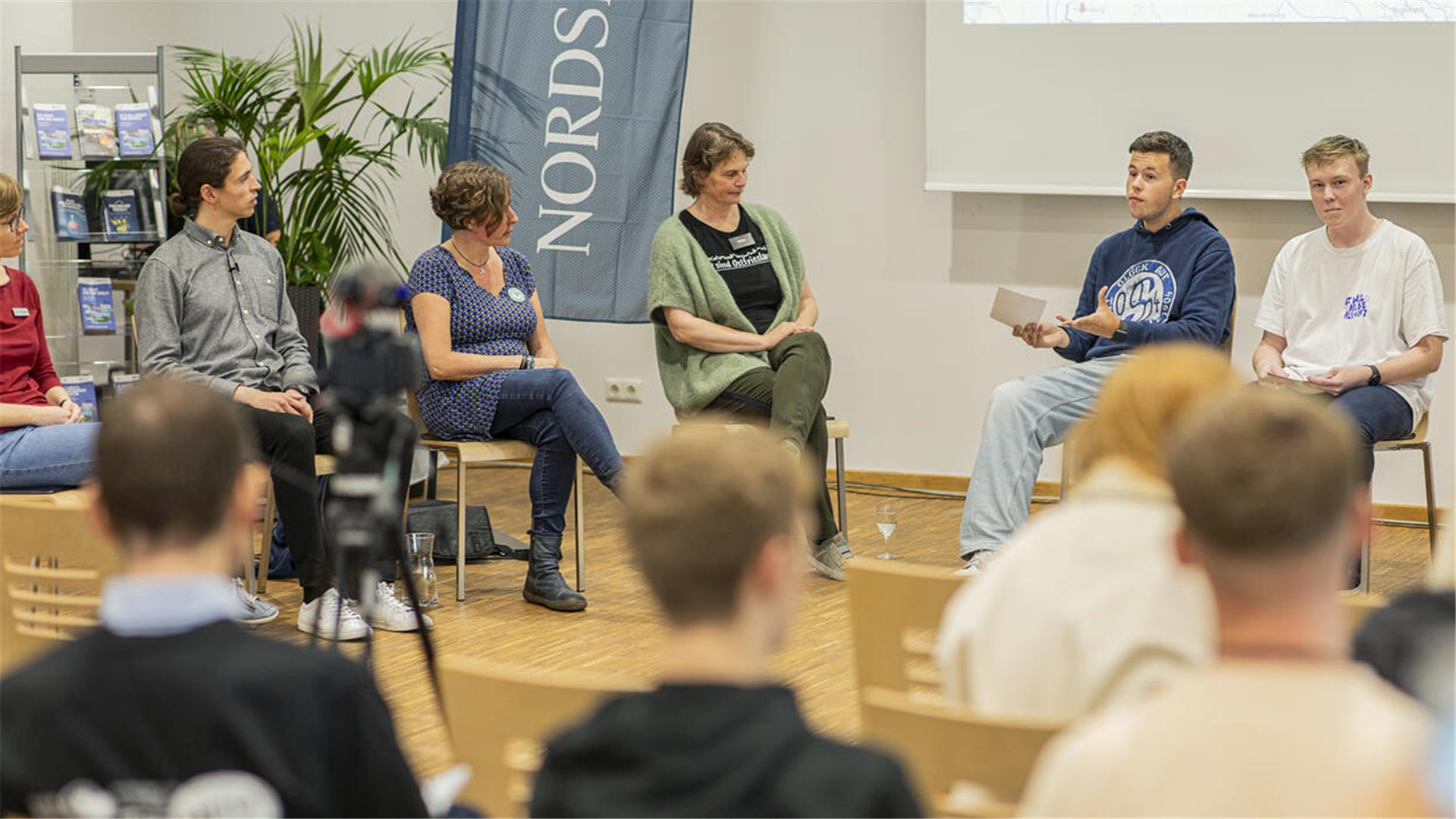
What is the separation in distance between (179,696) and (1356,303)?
3.97 m

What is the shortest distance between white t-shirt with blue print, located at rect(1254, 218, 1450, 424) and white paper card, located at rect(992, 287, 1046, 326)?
0.75 m

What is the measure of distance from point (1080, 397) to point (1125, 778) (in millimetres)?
Result: 3405

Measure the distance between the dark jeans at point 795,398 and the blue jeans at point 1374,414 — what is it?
1.48 m

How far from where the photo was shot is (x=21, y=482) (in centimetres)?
368

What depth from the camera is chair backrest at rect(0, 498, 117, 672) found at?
2.45 metres

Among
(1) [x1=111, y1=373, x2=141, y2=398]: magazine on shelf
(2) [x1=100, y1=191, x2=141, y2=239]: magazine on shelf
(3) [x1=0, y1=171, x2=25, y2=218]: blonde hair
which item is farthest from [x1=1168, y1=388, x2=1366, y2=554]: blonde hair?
(2) [x1=100, y1=191, x2=141, y2=239]: magazine on shelf

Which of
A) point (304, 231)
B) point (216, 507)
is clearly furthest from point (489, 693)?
point (304, 231)

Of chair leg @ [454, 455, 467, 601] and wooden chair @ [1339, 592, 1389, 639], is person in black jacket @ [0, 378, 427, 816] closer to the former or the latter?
wooden chair @ [1339, 592, 1389, 639]

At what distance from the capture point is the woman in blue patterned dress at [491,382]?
434 cm

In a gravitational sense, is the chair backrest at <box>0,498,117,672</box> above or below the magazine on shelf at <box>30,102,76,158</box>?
below

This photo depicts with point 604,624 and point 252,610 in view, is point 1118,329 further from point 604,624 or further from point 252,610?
point 252,610

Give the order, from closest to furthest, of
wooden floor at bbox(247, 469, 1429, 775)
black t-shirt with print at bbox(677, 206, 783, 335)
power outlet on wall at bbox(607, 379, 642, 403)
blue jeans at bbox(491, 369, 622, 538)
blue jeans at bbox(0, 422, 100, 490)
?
wooden floor at bbox(247, 469, 1429, 775)
blue jeans at bbox(0, 422, 100, 490)
blue jeans at bbox(491, 369, 622, 538)
black t-shirt with print at bbox(677, 206, 783, 335)
power outlet on wall at bbox(607, 379, 642, 403)

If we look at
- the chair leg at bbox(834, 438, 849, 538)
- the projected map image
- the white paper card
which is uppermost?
the projected map image

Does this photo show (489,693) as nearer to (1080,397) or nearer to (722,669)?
(722,669)
